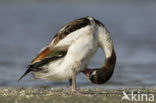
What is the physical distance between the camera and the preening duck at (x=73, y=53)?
424 inches

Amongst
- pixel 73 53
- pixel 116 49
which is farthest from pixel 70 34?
pixel 116 49

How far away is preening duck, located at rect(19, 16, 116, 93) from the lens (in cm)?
1078

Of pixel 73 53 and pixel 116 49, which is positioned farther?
pixel 116 49

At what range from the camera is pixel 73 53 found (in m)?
10.8

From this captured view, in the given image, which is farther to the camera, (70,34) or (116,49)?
(116,49)

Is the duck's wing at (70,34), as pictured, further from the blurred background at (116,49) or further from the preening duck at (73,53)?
the blurred background at (116,49)

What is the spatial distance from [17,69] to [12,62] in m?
1.84

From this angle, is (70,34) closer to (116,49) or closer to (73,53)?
(73,53)

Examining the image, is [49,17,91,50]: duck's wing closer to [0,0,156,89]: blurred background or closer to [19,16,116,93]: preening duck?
[19,16,116,93]: preening duck

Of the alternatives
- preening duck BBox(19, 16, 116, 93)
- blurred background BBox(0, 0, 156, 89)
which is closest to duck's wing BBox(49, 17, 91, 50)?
preening duck BBox(19, 16, 116, 93)

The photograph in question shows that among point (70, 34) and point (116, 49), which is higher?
point (70, 34)

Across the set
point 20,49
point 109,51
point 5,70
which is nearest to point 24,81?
point 5,70

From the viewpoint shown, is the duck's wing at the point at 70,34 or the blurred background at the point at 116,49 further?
the blurred background at the point at 116,49

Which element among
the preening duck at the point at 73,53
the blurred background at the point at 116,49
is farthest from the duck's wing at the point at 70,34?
the blurred background at the point at 116,49
